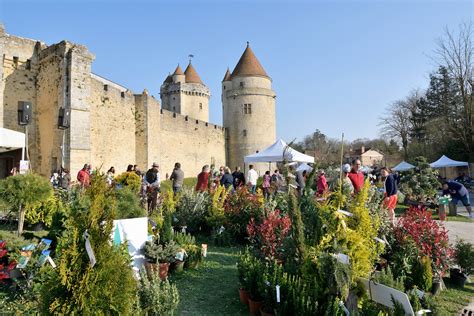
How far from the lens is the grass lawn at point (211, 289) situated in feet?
12.0

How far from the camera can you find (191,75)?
137 ft

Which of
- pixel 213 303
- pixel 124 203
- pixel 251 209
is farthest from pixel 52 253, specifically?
pixel 251 209

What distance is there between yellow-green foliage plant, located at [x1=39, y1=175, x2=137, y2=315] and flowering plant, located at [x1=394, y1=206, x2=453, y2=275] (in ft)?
11.6

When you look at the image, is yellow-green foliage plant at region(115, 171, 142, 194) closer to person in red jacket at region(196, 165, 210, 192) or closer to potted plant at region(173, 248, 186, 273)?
person in red jacket at region(196, 165, 210, 192)

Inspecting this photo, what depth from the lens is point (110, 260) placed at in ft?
7.12

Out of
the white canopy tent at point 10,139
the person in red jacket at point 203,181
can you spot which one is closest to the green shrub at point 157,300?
the person in red jacket at point 203,181

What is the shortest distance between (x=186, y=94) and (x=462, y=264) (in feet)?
121

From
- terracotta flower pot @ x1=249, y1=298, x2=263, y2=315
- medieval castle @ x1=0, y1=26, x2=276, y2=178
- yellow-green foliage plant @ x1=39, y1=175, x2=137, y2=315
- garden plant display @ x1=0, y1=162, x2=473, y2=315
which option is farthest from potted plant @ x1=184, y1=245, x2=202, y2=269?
medieval castle @ x1=0, y1=26, x2=276, y2=178

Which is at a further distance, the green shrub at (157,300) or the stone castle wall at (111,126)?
the stone castle wall at (111,126)

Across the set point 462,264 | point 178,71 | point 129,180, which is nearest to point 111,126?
point 129,180

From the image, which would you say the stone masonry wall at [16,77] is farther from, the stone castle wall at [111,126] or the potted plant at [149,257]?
the potted plant at [149,257]

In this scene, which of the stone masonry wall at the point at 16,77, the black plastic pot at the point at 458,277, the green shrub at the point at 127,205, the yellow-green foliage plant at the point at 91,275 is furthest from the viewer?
the stone masonry wall at the point at 16,77

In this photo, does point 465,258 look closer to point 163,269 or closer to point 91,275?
point 163,269

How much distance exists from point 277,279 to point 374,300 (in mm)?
849
